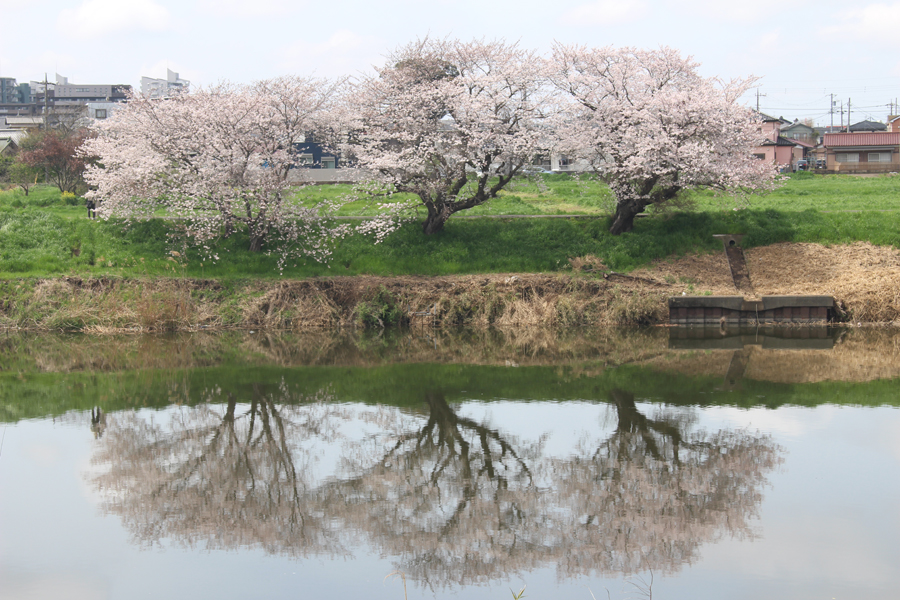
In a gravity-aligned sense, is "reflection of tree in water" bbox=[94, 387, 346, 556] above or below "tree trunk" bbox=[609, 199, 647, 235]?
below

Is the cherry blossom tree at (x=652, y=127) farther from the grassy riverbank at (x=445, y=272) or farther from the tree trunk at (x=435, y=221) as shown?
the tree trunk at (x=435, y=221)

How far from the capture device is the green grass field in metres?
26.0

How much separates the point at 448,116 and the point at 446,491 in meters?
19.6

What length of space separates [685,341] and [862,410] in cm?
800

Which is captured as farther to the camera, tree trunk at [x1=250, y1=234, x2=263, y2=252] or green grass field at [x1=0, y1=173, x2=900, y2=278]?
tree trunk at [x1=250, y1=234, x2=263, y2=252]

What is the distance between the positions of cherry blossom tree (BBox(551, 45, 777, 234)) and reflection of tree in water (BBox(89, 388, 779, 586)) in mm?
14730

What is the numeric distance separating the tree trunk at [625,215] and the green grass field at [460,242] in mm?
344

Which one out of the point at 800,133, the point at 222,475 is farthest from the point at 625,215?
the point at 800,133

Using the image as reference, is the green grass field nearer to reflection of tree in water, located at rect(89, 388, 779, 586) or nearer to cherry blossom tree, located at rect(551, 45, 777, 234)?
cherry blossom tree, located at rect(551, 45, 777, 234)

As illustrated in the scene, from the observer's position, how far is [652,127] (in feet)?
81.6

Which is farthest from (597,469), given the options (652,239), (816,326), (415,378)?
(652,239)

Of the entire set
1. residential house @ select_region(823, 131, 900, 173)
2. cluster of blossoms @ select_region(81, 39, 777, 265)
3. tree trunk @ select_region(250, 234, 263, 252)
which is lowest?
tree trunk @ select_region(250, 234, 263, 252)

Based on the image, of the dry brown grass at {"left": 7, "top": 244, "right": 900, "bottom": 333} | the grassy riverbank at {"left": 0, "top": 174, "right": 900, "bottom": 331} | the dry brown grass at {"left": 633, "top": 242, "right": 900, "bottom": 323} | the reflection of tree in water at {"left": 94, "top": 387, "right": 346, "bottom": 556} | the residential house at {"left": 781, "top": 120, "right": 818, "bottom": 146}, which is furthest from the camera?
the residential house at {"left": 781, "top": 120, "right": 818, "bottom": 146}

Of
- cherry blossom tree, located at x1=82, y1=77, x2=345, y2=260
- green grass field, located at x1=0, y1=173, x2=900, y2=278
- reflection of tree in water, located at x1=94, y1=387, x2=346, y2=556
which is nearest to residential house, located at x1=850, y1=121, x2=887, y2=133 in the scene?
green grass field, located at x1=0, y1=173, x2=900, y2=278
